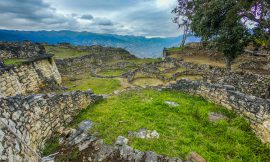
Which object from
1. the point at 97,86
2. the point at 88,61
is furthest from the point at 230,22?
the point at 88,61

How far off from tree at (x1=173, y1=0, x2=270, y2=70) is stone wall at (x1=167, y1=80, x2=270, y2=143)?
42.2 ft

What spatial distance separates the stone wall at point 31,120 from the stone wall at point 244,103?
8667 mm

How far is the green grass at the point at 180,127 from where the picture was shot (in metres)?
8.38

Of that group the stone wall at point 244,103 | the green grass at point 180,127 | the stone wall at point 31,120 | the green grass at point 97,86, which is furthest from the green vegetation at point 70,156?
the green grass at point 97,86

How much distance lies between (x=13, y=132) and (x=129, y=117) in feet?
19.3

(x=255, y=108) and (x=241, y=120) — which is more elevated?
(x=255, y=108)

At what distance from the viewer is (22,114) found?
7863 millimetres

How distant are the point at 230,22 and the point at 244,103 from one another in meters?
18.7

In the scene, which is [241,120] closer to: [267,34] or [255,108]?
[255,108]

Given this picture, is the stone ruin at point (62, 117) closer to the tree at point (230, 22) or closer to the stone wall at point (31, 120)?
the stone wall at point (31, 120)

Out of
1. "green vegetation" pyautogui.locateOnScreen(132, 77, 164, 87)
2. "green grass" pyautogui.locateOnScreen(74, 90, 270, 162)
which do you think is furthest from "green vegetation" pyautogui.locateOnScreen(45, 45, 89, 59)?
"green grass" pyautogui.locateOnScreen(74, 90, 270, 162)

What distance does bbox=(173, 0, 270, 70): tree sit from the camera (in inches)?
866

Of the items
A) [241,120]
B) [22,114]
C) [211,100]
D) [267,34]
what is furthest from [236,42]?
[22,114]

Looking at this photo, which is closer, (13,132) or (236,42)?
(13,132)
